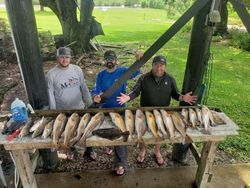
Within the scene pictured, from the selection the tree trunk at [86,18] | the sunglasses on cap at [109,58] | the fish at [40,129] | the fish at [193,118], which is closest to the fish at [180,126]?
the fish at [193,118]

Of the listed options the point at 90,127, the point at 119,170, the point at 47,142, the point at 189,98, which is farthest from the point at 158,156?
the point at 47,142

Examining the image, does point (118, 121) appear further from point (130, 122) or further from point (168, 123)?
point (168, 123)

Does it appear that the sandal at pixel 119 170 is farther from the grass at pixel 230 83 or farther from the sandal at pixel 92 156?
the grass at pixel 230 83

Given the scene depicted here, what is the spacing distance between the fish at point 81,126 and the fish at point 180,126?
1.14 m

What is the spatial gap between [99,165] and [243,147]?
9.63ft

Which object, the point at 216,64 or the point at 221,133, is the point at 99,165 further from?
the point at 216,64

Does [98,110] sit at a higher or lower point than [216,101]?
higher

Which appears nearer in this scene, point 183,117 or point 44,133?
point 44,133

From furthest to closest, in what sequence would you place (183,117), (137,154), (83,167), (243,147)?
1. (243,147)
2. (137,154)
3. (83,167)
4. (183,117)

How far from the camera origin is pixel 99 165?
4.24 metres

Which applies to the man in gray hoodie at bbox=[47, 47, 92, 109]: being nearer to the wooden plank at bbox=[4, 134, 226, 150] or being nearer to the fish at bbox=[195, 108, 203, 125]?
the wooden plank at bbox=[4, 134, 226, 150]

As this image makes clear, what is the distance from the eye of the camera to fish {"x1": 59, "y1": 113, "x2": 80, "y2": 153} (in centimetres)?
282

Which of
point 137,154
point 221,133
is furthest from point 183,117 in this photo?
point 137,154

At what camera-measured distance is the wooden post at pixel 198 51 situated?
338 centimetres
